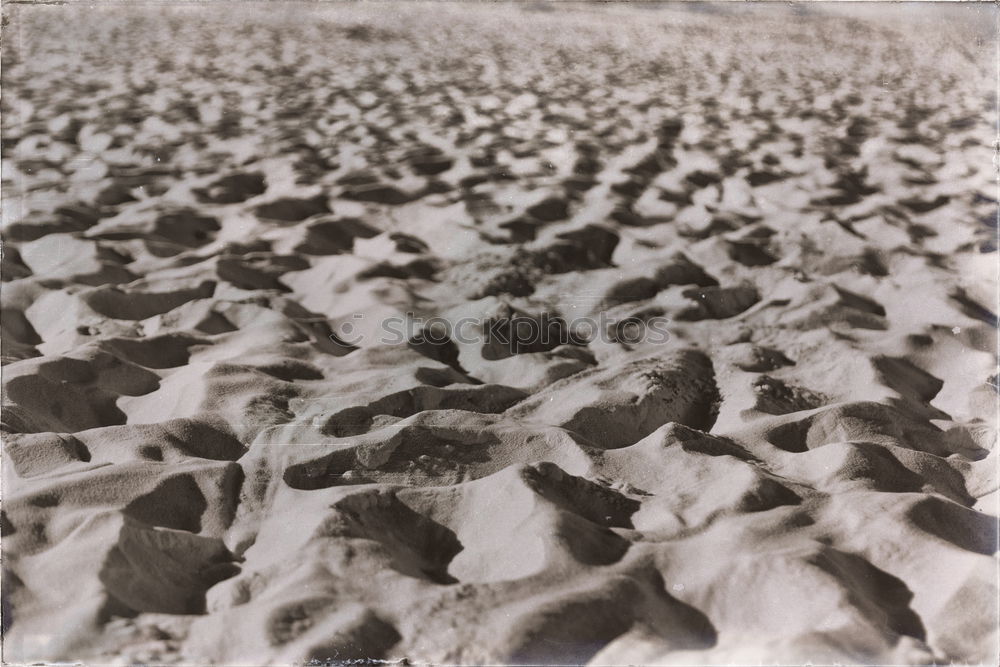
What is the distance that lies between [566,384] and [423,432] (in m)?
0.39

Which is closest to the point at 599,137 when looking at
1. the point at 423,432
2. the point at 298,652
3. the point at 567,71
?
the point at 567,71

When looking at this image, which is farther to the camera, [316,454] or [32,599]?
[316,454]

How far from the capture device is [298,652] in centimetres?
107

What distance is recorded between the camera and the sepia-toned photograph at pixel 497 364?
1.15 m

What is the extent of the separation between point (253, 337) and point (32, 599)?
941 millimetres

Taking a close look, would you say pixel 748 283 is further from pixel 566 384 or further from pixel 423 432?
pixel 423 432

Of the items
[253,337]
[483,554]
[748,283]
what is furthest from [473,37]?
[483,554]

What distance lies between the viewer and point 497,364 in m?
1.97

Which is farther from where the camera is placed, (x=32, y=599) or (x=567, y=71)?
(x=567, y=71)

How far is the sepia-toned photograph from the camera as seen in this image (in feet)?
3.76

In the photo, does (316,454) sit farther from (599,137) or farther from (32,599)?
(599,137)

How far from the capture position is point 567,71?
4457 mm

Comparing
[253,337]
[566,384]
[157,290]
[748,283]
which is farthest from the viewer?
[748,283]

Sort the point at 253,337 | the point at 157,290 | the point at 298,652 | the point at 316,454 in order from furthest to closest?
the point at 157,290
the point at 253,337
the point at 316,454
the point at 298,652
